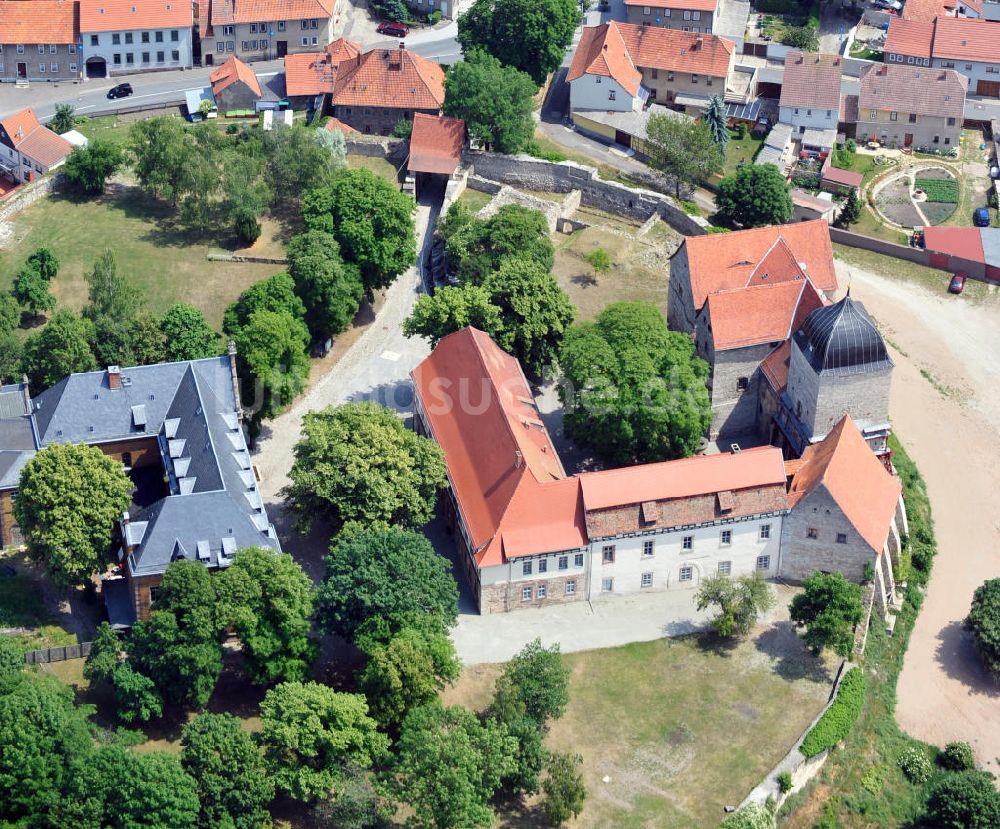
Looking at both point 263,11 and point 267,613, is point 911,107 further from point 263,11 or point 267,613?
point 267,613

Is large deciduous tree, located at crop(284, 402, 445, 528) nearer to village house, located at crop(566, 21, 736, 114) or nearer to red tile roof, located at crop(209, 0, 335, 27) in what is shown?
village house, located at crop(566, 21, 736, 114)

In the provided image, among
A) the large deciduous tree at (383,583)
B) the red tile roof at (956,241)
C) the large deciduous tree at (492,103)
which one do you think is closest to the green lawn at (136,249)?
the large deciduous tree at (492,103)

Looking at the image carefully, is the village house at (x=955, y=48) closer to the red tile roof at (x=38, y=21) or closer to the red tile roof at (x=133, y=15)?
the red tile roof at (x=133, y=15)

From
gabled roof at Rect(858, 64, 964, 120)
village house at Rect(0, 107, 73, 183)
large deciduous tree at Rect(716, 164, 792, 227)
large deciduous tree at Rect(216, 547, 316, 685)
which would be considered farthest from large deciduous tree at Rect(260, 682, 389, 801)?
gabled roof at Rect(858, 64, 964, 120)

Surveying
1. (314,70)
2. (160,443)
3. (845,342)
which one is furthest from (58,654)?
(314,70)

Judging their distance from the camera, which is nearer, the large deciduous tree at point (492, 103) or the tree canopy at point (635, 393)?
the tree canopy at point (635, 393)

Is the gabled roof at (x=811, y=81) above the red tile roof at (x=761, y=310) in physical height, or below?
above

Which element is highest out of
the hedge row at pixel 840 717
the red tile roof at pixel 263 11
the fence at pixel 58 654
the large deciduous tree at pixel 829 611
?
the red tile roof at pixel 263 11

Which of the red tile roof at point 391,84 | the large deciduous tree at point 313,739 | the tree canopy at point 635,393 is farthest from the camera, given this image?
the red tile roof at point 391,84
